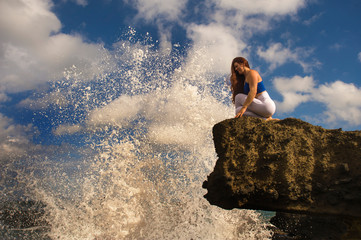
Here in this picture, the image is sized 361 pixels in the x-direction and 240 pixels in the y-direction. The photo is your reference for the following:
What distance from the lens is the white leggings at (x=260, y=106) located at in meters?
4.27

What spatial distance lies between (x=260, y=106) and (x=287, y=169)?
149 centimetres

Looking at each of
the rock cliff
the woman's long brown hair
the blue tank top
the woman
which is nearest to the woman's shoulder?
the woman

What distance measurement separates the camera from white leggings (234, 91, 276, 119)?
4.27 m

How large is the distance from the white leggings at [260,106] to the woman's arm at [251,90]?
150 mm

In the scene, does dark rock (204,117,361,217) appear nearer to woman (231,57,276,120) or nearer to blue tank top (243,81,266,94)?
woman (231,57,276,120)

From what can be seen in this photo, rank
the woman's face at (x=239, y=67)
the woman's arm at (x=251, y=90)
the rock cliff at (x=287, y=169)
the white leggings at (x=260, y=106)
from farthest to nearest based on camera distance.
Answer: the woman's face at (x=239, y=67)
the white leggings at (x=260, y=106)
the woman's arm at (x=251, y=90)
the rock cliff at (x=287, y=169)

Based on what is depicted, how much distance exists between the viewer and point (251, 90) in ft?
13.6

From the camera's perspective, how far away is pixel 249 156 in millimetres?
3246

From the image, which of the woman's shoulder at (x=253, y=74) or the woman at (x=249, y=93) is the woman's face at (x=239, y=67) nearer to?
the woman at (x=249, y=93)

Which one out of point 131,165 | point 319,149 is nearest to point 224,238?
point 131,165

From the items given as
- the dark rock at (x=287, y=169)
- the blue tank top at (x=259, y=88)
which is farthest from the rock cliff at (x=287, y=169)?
the blue tank top at (x=259, y=88)

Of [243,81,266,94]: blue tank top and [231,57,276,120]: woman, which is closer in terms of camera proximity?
[231,57,276,120]: woman

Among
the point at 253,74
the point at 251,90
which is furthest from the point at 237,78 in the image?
the point at 251,90

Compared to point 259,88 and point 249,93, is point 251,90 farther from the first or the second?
point 259,88
